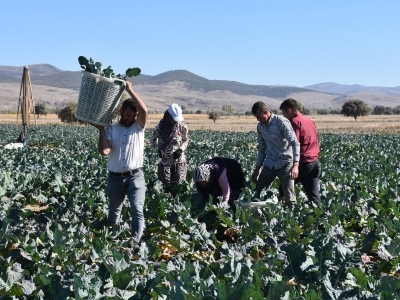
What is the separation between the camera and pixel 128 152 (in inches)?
229

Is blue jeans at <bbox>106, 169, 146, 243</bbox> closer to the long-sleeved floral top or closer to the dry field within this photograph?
the long-sleeved floral top

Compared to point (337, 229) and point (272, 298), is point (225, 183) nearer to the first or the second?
point (337, 229)

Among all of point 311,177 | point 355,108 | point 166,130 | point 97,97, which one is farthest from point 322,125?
point 97,97

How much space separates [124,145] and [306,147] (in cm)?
260

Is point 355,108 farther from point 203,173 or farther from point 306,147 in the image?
point 203,173

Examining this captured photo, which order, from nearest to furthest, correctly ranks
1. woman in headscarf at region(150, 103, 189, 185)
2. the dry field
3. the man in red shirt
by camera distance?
the man in red shirt < woman in headscarf at region(150, 103, 189, 185) < the dry field

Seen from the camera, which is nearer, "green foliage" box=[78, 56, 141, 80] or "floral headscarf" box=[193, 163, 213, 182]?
"green foliage" box=[78, 56, 141, 80]

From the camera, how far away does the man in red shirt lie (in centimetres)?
713

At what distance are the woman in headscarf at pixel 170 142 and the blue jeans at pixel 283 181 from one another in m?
1.22

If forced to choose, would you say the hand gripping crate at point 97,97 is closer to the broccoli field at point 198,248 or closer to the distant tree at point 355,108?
the broccoli field at point 198,248

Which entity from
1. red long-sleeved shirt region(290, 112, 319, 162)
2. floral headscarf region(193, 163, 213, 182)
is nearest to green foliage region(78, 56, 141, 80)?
floral headscarf region(193, 163, 213, 182)

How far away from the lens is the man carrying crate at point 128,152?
18.7 feet

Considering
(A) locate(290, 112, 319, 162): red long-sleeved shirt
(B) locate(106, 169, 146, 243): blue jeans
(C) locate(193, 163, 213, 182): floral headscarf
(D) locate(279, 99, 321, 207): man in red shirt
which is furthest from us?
(A) locate(290, 112, 319, 162): red long-sleeved shirt

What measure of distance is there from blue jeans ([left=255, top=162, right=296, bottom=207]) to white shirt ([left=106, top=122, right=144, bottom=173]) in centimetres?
197
